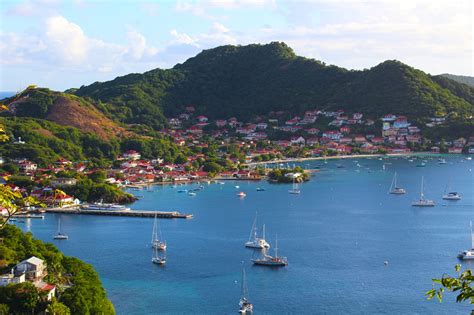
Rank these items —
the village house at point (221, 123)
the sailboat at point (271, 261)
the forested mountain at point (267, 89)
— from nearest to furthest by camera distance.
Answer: the sailboat at point (271, 261) → the forested mountain at point (267, 89) → the village house at point (221, 123)

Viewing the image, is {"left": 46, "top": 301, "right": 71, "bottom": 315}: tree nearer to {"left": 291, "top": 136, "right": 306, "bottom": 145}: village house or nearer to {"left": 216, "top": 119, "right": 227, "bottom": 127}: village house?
{"left": 291, "top": 136, "right": 306, "bottom": 145}: village house

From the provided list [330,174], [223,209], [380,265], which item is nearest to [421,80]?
[330,174]

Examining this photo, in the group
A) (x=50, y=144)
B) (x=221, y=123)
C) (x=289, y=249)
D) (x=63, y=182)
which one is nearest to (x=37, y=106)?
(x=50, y=144)

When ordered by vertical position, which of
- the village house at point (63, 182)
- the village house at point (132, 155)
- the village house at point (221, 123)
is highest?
the village house at point (221, 123)

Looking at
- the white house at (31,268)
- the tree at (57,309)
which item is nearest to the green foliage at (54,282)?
the tree at (57,309)

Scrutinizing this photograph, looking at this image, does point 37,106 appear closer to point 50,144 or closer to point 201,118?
point 50,144

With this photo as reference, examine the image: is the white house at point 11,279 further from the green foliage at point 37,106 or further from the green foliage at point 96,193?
the green foliage at point 37,106
